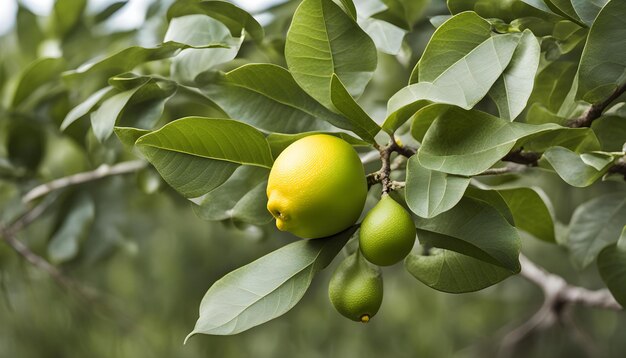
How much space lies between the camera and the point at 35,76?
1008 mm

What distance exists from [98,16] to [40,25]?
0.15 meters

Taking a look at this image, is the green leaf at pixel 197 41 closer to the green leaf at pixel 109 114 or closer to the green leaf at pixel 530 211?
the green leaf at pixel 109 114

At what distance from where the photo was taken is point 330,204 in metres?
0.50

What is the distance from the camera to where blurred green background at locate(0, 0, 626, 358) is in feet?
3.91

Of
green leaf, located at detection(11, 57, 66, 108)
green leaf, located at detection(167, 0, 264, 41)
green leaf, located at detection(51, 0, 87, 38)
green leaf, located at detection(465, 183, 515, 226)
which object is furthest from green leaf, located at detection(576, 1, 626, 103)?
green leaf, located at detection(51, 0, 87, 38)

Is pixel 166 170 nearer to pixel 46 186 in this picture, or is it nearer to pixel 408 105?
pixel 408 105

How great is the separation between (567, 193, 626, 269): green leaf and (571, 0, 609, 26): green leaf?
1.01ft

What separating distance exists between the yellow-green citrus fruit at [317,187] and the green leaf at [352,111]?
0.08ft

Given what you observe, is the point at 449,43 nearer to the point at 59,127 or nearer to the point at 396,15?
the point at 396,15

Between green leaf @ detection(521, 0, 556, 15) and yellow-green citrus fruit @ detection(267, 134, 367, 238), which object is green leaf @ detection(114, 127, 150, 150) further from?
green leaf @ detection(521, 0, 556, 15)

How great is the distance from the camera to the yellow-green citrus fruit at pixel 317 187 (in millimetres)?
500

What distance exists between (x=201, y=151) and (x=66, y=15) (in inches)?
27.4

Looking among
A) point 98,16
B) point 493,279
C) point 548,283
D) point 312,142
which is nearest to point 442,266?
point 493,279

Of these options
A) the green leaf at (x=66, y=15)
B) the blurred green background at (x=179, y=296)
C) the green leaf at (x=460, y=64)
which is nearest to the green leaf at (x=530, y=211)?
the green leaf at (x=460, y=64)
